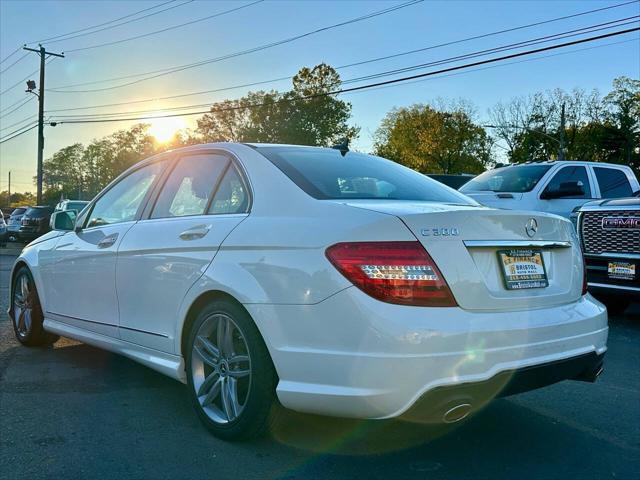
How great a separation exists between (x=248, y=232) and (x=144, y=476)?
1257 mm

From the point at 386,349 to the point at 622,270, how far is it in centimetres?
524

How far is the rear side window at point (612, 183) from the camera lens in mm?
9617

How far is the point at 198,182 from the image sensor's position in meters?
3.87

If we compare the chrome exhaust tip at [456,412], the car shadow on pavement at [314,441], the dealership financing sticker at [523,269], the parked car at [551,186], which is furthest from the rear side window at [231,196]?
the parked car at [551,186]

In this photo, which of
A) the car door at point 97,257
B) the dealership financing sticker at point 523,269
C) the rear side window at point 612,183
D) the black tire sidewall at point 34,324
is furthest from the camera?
the rear side window at point 612,183

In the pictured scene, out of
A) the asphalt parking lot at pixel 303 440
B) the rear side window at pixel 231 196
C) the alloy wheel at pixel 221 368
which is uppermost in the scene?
the rear side window at pixel 231 196

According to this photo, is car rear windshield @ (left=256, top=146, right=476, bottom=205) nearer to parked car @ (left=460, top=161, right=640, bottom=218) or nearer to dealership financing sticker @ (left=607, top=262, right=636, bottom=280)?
dealership financing sticker @ (left=607, top=262, right=636, bottom=280)

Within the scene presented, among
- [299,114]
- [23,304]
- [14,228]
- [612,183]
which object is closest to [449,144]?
[299,114]

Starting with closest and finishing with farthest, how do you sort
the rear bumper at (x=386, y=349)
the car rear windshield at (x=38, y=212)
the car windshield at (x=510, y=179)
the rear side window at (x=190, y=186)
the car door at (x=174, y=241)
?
the rear bumper at (x=386, y=349) → the car door at (x=174, y=241) → the rear side window at (x=190, y=186) → the car windshield at (x=510, y=179) → the car rear windshield at (x=38, y=212)

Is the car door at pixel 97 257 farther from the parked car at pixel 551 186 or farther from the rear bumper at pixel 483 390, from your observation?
the parked car at pixel 551 186

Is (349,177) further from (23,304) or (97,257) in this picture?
(23,304)

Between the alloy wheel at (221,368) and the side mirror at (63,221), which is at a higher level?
the side mirror at (63,221)

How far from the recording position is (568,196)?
889 cm

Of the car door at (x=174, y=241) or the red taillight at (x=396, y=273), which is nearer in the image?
the red taillight at (x=396, y=273)
